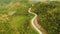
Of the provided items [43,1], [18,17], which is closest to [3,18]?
[18,17]

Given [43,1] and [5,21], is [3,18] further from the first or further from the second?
[43,1]

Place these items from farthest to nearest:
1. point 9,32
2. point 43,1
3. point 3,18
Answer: point 43,1 → point 3,18 → point 9,32

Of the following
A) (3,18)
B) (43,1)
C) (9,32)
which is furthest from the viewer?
(43,1)
